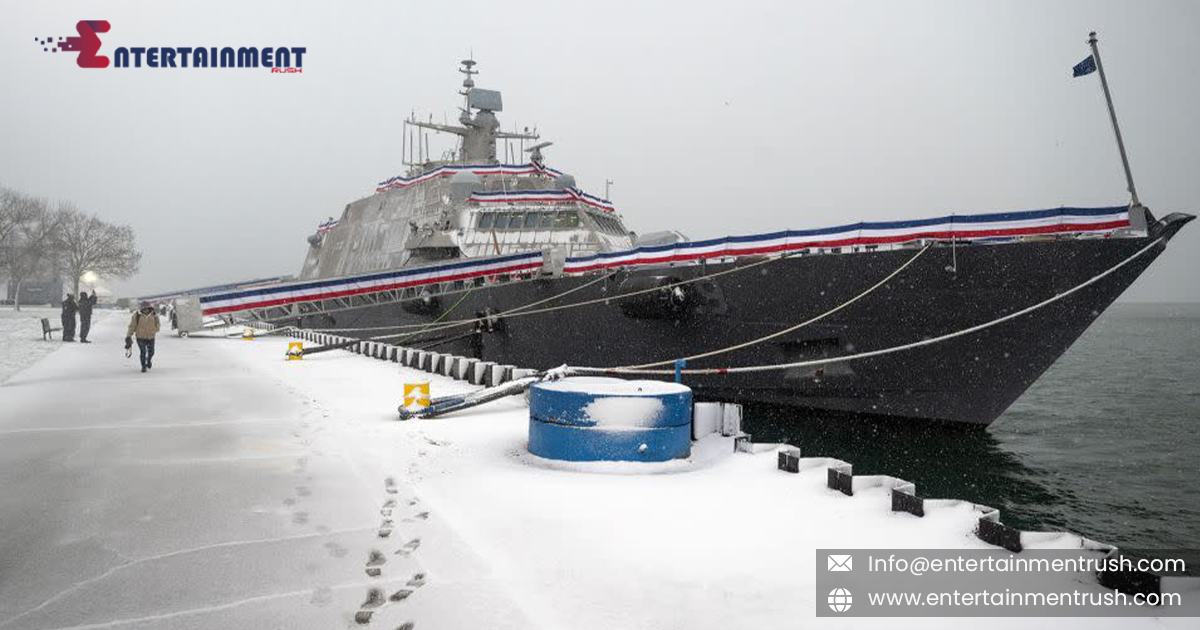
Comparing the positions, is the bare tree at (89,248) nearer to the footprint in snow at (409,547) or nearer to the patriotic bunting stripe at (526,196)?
the patriotic bunting stripe at (526,196)

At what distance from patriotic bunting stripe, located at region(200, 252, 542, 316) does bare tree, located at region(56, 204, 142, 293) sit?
64.7m

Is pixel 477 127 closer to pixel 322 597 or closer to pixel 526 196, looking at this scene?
pixel 526 196

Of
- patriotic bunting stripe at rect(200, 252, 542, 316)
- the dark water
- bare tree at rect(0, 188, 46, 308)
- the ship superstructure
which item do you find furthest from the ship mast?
bare tree at rect(0, 188, 46, 308)

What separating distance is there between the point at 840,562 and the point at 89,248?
292 feet

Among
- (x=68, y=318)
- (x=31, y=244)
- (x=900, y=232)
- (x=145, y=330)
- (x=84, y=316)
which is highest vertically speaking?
(x=31, y=244)

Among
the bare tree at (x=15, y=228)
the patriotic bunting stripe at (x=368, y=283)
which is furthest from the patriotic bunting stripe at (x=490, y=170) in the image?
the bare tree at (x=15, y=228)

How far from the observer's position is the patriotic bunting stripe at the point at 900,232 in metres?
9.76

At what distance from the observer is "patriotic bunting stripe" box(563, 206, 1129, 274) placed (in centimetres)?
Answer: 976

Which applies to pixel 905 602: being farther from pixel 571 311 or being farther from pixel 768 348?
pixel 571 311

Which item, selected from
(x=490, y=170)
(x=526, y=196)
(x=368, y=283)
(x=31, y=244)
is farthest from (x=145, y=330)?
(x=31, y=244)

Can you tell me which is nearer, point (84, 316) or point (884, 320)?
point (884, 320)

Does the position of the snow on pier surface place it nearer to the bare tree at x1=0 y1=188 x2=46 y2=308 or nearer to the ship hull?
the ship hull

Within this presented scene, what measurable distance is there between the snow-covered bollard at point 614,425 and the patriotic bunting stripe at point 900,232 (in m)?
6.57

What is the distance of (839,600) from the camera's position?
3309 mm
